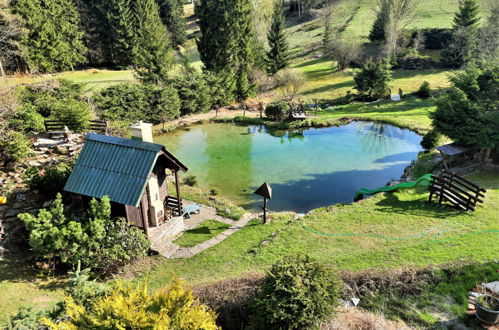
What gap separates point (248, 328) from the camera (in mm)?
8453

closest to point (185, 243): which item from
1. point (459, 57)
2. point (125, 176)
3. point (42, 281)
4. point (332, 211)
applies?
point (125, 176)

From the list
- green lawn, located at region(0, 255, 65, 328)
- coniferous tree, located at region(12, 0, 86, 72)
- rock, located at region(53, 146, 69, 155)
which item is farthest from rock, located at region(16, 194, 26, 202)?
coniferous tree, located at region(12, 0, 86, 72)

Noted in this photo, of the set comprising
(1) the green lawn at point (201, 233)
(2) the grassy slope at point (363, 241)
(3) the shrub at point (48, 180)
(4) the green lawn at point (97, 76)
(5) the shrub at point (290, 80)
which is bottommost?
(1) the green lawn at point (201, 233)

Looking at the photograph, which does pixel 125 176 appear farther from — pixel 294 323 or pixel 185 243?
pixel 294 323

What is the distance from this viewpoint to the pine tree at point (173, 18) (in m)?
71.4

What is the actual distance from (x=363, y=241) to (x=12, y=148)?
19085 millimetres

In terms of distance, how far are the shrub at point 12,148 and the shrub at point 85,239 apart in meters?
7.53

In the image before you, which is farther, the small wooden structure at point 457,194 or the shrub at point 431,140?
the shrub at point 431,140

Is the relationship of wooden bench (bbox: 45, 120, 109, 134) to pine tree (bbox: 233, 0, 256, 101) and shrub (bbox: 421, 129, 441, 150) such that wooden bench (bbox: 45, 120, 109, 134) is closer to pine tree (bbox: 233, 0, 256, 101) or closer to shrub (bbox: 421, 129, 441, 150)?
pine tree (bbox: 233, 0, 256, 101)

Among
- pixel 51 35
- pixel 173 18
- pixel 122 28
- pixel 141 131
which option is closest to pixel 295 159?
pixel 141 131

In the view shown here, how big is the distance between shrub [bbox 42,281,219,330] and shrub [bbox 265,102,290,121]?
30529 mm

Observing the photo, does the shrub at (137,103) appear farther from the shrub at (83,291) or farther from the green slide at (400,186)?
the shrub at (83,291)

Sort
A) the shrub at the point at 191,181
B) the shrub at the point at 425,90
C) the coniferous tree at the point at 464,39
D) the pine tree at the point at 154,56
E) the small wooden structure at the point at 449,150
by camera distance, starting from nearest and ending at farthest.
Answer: the small wooden structure at the point at 449,150
the shrub at the point at 191,181
the pine tree at the point at 154,56
the shrub at the point at 425,90
the coniferous tree at the point at 464,39

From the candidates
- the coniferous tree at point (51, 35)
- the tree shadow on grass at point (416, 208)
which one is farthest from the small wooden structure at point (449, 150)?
the coniferous tree at point (51, 35)
